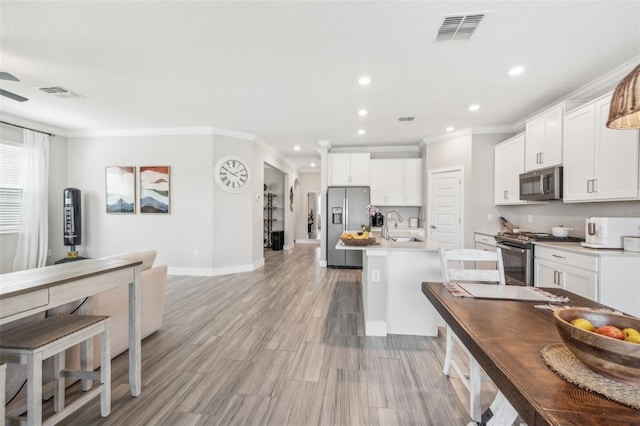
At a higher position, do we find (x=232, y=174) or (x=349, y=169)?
(x=349, y=169)

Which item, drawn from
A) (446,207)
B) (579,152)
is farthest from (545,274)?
(446,207)

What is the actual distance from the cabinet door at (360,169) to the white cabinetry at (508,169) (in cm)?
236

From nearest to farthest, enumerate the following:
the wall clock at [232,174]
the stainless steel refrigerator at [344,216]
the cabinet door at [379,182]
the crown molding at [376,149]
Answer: the wall clock at [232,174]
the stainless steel refrigerator at [344,216]
the cabinet door at [379,182]
the crown molding at [376,149]

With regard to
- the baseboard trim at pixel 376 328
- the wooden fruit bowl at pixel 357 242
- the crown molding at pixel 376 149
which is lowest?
the baseboard trim at pixel 376 328

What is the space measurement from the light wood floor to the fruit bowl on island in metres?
1.18

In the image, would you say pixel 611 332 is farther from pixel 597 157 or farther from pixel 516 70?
pixel 516 70

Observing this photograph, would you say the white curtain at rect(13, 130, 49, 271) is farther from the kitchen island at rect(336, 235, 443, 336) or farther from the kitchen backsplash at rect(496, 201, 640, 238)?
the kitchen backsplash at rect(496, 201, 640, 238)

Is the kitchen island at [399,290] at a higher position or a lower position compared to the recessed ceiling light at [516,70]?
lower

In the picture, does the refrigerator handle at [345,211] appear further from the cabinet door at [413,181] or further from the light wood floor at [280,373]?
the light wood floor at [280,373]

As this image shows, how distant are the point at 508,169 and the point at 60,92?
645cm

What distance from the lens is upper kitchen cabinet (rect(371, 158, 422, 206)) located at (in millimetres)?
5863

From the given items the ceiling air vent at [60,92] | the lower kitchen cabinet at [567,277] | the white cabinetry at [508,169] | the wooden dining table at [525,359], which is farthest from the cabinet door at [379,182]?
the ceiling air vent at [60,92]

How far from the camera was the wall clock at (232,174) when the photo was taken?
5027mm

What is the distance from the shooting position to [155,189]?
5.06 metres
